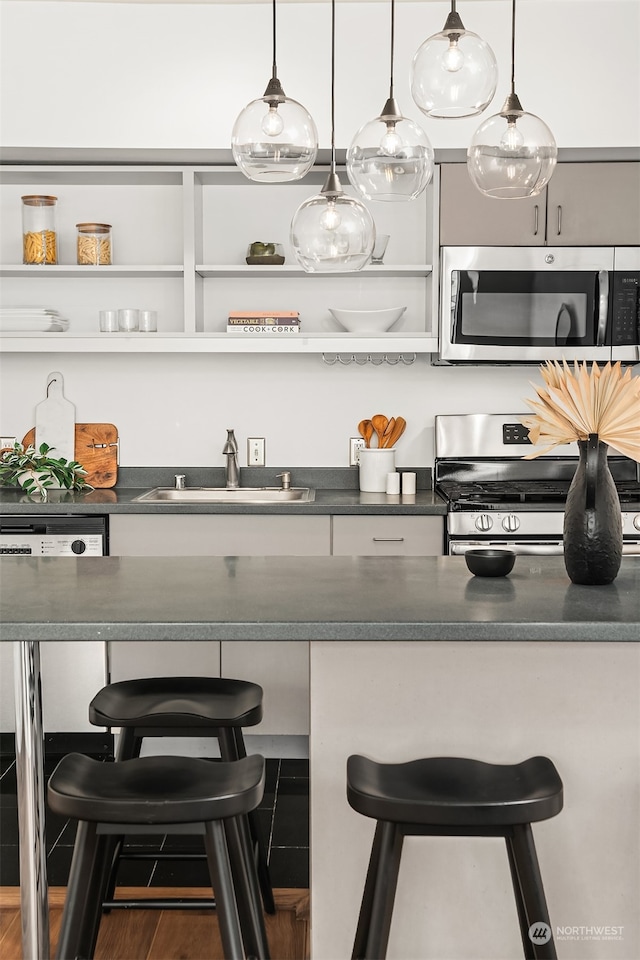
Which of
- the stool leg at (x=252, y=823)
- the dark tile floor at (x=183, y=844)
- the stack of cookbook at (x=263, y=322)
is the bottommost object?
the dark tile floor at (x=183, y=844)

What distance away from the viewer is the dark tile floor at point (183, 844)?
8.50 ft

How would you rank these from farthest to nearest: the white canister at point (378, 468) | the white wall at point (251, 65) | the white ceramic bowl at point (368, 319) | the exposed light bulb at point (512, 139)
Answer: the white canister at point (378, 468) → the white ceramic bowl at point (368, 319) → the white wall at point (251, 65) → the exposed light bulb at point (512, 139)

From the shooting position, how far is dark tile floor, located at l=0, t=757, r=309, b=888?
8.50 ft

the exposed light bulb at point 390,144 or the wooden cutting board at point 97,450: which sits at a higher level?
the exposed light bulb at point 390,144

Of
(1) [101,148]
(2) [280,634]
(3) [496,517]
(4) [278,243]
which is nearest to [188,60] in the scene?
(1) [101,148]

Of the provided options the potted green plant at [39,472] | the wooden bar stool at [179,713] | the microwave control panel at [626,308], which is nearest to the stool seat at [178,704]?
the wooden bar stool at [179,713]

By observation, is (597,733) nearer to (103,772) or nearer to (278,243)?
(103,772)

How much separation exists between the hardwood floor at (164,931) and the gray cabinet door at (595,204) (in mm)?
2668

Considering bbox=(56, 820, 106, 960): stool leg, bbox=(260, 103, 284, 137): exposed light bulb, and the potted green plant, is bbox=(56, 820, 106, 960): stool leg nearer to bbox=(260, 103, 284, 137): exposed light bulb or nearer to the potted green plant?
bbox=(260, 103, 284, 137): exposed light bulb

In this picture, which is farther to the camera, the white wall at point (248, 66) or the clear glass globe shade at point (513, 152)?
the white wall at point (248, 66)

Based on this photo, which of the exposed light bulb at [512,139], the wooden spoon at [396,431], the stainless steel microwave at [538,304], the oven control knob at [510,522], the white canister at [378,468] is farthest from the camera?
the wooden spoon at [396,431]

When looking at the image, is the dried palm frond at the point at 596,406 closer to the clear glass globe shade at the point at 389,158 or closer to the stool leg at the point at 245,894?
the clear glass globe shade at the point at 389,158

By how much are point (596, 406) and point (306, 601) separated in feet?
2.40

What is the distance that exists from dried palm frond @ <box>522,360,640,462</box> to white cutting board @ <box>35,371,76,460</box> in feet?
8.81
